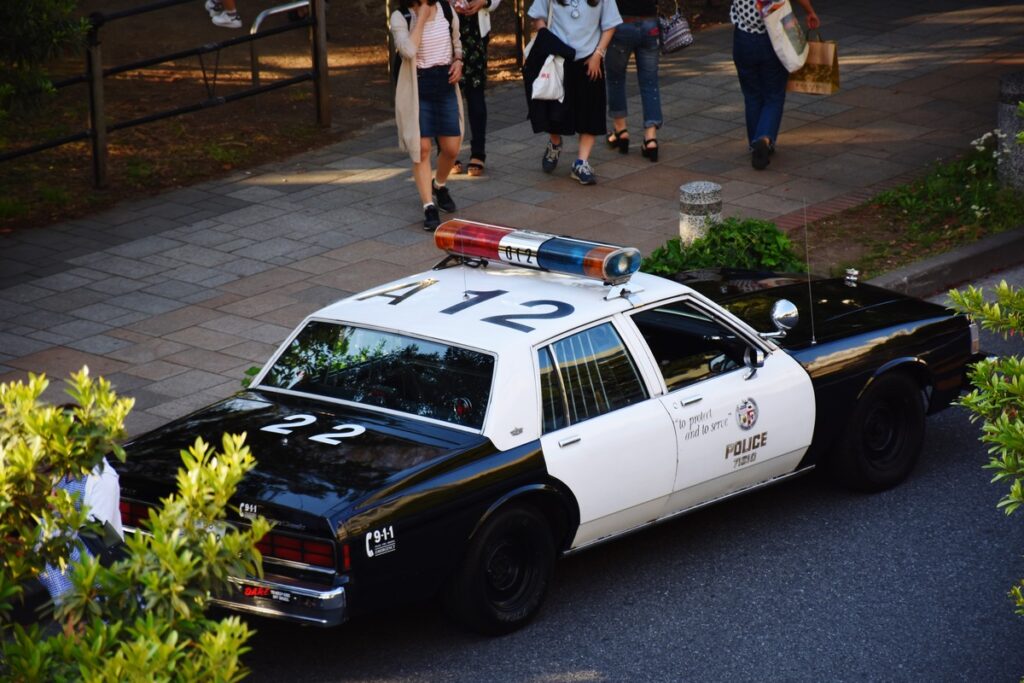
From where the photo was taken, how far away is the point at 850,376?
24.3ft

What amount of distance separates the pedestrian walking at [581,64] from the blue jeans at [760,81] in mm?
1199

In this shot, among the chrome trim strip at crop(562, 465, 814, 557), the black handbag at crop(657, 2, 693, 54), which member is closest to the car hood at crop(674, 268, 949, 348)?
the chrome trim strip at crop(562, 465, 814, 557)

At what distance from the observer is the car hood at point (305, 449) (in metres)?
5.80

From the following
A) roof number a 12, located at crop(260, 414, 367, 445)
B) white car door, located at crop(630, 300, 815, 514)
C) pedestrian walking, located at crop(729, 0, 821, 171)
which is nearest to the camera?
roof number a 12, located at crop(260, 414, 367, 445)

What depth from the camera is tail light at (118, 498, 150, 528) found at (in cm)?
610

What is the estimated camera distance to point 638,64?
13.3 meters

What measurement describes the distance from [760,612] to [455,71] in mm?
6056

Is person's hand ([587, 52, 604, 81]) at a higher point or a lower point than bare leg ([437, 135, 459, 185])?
higher

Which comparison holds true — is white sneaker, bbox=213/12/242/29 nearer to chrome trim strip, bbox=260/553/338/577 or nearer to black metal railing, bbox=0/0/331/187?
black metal railing, bbox=0/0/331/187

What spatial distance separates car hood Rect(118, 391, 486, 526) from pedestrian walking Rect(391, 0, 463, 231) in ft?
16.3

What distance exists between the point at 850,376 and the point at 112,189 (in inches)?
300

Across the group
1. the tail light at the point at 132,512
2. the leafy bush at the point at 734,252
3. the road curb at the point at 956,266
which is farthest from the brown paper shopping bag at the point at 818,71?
the tail light at the point at 132,512

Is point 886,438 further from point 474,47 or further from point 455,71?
point 474,47

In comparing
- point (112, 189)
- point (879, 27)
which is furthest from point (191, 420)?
point (879, 27)
